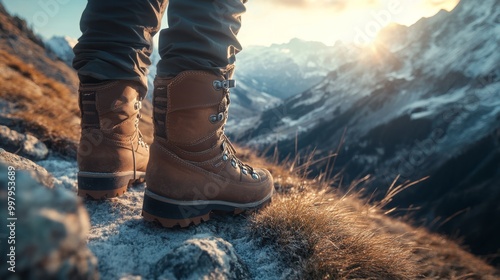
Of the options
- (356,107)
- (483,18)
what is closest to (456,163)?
(356,107)

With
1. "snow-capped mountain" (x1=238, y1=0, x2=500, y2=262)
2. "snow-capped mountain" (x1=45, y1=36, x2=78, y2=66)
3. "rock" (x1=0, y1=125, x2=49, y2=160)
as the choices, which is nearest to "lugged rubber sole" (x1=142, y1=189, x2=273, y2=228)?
"rock" (x1=0, y1=125, x2=49, y2=160)

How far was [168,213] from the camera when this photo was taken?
6.17ft

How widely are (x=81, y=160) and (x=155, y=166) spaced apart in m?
0.60

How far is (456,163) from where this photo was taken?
73.0 metres

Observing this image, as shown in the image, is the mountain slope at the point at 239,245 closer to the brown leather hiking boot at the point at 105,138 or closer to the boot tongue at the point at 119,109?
the brown leather hiking boot at the point at 105,138

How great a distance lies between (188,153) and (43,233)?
147 centimetres

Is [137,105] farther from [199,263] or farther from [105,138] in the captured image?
[199,263]

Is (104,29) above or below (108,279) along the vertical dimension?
above

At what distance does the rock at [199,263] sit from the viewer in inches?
53.4

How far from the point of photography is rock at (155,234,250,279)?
1.36 metres

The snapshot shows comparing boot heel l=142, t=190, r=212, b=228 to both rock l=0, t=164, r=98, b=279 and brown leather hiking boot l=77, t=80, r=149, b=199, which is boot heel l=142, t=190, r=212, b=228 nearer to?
brown leather hiking boot l=77, t=80, r=149, b=199

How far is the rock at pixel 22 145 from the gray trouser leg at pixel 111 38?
154 centimetres

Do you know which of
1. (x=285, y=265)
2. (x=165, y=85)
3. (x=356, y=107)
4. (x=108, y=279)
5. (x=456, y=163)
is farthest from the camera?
(x=356, y=107)

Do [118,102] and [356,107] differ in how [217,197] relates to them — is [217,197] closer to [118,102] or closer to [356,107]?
[118,102]
